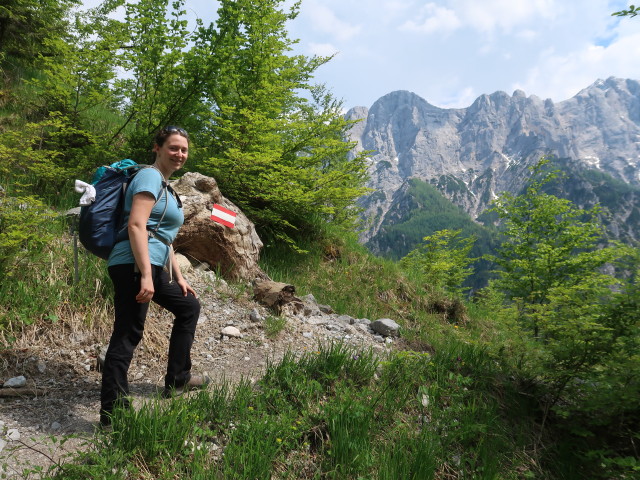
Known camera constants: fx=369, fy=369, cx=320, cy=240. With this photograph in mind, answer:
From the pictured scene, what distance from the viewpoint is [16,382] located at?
10.2ft

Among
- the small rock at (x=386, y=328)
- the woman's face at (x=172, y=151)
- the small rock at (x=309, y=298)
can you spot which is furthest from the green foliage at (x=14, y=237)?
the small rock at (x=386, y=328)

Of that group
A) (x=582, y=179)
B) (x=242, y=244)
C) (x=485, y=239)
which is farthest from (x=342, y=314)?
(x=582, y=179)

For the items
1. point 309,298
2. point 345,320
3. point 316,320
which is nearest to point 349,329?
point 345,320

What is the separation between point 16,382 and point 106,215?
1.76m

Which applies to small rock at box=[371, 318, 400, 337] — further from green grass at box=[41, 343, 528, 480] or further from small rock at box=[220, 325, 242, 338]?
small rock at box=[220, 325, 242, 338]

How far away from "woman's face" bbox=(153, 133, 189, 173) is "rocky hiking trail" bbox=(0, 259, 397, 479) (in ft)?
6.28

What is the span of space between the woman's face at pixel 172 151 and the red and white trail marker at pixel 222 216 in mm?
2765

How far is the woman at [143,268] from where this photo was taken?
253 centimetres

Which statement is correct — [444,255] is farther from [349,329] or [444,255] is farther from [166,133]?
[166,133]

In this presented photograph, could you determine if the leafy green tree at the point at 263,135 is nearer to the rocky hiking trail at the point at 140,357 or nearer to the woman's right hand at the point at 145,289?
the rocky hiking trail at the point at 140,357

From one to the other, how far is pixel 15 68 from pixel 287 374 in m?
14.1

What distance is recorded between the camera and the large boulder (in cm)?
596

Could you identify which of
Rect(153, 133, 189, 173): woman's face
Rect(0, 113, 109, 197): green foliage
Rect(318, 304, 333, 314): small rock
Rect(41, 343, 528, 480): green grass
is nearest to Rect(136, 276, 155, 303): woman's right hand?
Rect(41, 343, 528, 480): green grass

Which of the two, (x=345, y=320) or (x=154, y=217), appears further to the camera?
(x=345, y=320)
